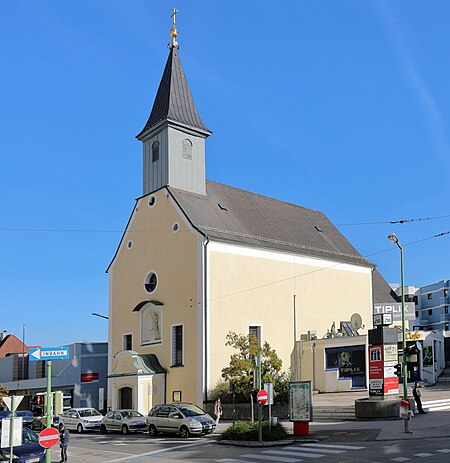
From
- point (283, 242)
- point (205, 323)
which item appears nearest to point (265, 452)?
point (205, 323)

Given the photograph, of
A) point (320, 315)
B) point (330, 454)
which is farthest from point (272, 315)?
point (330, 454)

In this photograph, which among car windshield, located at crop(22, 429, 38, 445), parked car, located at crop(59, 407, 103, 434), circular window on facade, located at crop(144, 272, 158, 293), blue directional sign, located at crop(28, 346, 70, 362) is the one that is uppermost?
circular window on facade, located at crop(144, 272, 158, 293)

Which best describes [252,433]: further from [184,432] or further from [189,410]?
[189,410]

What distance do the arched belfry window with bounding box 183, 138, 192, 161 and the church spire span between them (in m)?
1.00

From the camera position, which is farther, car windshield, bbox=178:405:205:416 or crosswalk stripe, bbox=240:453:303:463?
car windshield, bbox=178:405:205:416

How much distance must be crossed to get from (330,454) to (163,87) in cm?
3220

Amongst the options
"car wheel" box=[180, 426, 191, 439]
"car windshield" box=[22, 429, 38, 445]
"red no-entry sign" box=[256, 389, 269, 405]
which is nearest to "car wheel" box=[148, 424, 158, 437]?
"car wheel" box=[180, 426, 191, 439]

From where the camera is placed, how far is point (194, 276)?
4078 cm

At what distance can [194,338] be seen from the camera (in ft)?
131

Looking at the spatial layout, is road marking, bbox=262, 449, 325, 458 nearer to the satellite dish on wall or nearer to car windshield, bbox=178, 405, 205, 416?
car windshield, bbox=178, 405, 205, 416

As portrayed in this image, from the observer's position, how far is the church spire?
149 feet

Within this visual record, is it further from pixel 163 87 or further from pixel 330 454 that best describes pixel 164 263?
pixel 330 454

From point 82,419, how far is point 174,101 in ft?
70.2

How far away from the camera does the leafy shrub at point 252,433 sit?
2593 centimetres
